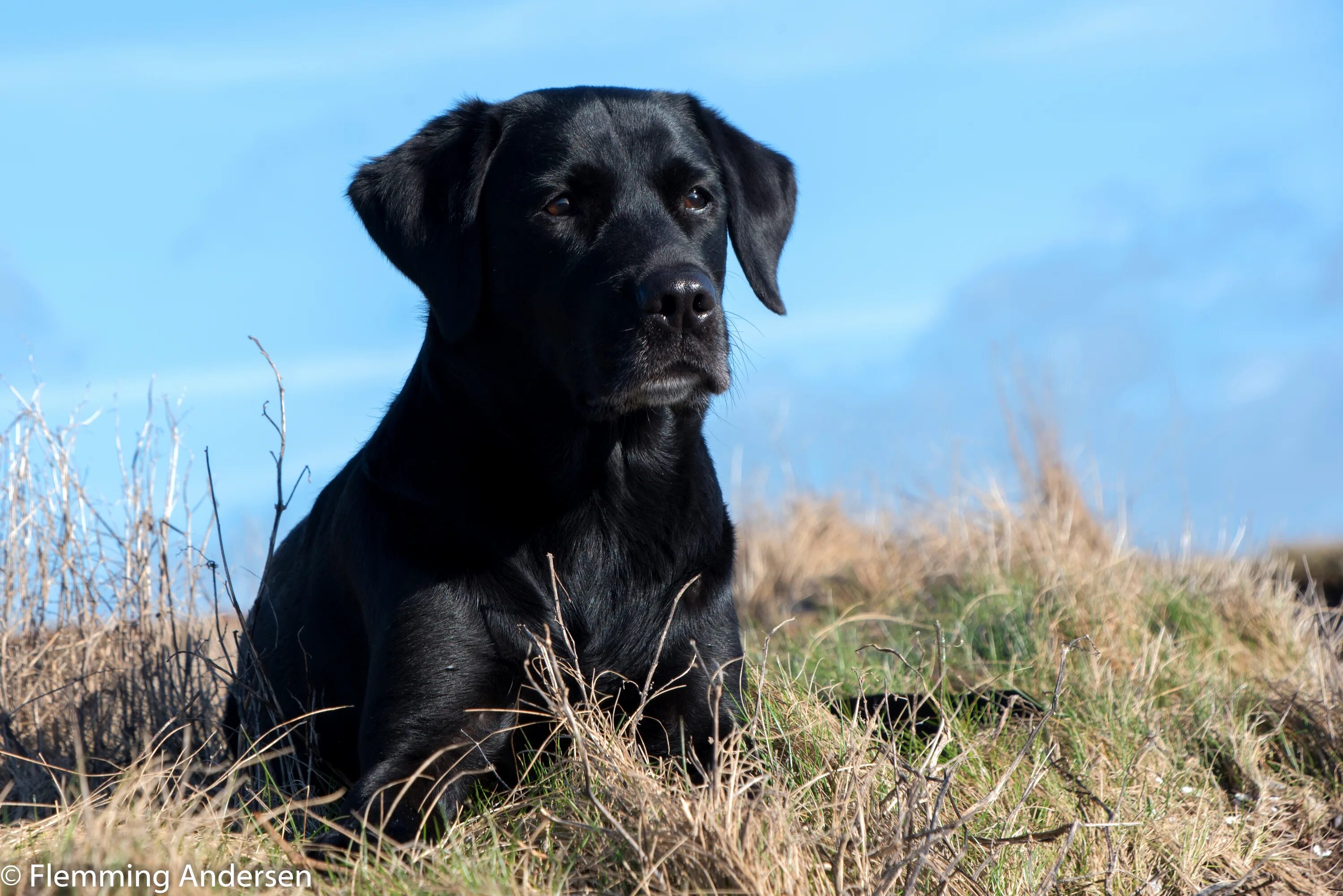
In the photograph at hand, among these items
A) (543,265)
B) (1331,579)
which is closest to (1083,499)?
(1331,579)

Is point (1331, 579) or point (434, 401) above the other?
point (434, 401)

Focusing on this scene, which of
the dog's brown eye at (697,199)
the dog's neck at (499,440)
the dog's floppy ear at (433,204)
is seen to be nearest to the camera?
the dog's neck at (499,440)

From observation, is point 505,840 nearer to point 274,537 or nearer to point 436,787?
point 436,787

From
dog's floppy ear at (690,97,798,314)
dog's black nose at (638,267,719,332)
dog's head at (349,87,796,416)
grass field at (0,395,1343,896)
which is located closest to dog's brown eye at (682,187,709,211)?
dog's head at (349,87,796,416)

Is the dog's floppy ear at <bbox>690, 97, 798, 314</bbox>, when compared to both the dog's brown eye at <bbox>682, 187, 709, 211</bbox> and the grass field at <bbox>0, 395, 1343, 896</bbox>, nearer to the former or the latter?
the dog's brown eye at <bbox>682, 187, 709, 211</bbox>

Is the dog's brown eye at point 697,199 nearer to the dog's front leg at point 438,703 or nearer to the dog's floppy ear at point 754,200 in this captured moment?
the dog's floppy ear at point 754,200

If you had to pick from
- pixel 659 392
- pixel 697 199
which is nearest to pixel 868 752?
pixel 659 392

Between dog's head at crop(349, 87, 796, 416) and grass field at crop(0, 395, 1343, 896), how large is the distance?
75 cm

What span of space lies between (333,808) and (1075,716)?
215cm

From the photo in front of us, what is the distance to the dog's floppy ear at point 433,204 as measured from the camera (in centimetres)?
303

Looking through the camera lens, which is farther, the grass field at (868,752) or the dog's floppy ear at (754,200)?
the dog's floppy ear at (754,200)

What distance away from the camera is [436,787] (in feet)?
8.86

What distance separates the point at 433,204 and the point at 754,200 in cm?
92

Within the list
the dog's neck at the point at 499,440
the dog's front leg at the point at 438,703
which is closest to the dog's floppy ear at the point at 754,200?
the dog's neck at the point at 499,440
